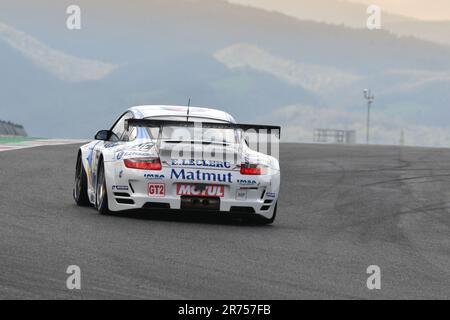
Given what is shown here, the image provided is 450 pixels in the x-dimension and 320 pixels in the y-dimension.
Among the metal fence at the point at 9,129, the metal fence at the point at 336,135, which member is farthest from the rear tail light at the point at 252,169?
the metal fence at the point at 336,135

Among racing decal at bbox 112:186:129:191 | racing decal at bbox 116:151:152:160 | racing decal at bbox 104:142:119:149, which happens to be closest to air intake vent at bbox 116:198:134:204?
racing decal at bbox 112:186:129:191

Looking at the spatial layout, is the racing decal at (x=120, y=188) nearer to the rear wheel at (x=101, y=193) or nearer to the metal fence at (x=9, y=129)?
the rear wheel at (x=101, y=193)

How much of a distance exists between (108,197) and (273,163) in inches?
73.2

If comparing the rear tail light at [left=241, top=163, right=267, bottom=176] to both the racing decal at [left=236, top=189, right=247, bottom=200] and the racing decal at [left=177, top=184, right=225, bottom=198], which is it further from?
the racing decal at [left=177, top=184, right=225, bottom=198]

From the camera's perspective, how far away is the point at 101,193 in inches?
422

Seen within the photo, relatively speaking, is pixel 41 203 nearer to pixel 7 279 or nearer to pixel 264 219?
pixel 264 219

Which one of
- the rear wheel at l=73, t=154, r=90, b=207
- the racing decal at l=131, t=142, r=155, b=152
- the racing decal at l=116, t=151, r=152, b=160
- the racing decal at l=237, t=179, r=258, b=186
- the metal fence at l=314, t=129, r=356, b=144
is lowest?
the metal fence at l=314, t=129, r=356, b=144

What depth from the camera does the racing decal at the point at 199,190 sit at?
10234mm

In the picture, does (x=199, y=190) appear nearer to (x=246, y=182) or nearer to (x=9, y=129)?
(x=246, y=182)

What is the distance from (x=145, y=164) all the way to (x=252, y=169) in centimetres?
116

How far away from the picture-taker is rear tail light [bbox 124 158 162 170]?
10.2 meters

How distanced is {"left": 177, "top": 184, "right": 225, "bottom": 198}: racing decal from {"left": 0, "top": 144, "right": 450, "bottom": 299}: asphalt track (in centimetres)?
34

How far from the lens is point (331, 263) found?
802 cm
